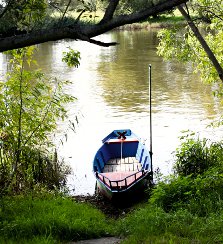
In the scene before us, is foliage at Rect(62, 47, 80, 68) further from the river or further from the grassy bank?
the river

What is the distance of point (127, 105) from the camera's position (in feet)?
69.1

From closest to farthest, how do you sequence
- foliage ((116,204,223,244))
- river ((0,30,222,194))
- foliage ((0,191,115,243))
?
foliage ((116,204,223,244)) → foliage ((0,191,115,243)) → river ((0,30,222,194))

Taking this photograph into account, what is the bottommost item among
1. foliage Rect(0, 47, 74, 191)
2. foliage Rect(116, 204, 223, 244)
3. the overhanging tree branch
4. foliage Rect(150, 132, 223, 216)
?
foliage Rect(150, 132, 223, 216)

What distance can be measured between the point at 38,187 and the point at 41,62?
23.9 m

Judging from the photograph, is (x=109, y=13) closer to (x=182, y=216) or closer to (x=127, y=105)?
(x=182, y=216)

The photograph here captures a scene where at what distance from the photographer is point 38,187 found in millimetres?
9312

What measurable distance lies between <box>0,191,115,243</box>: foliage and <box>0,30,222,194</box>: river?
97.8 inches

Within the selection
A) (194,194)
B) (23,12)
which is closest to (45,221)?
(194,194)

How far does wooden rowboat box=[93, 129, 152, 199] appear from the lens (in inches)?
412

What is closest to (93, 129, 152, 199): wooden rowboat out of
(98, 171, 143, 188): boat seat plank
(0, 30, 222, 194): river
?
(98, 171, 143, 188): boat seat plank

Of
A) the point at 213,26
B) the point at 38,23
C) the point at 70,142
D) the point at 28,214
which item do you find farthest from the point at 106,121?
the point at 38,23

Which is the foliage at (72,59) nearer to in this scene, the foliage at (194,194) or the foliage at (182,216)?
the foliage at (182,216)

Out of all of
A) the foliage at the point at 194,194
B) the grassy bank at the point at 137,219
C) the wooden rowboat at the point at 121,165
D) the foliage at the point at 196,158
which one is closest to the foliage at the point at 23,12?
the grassy bank at the point at 137,219

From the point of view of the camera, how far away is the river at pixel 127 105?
14.6m
